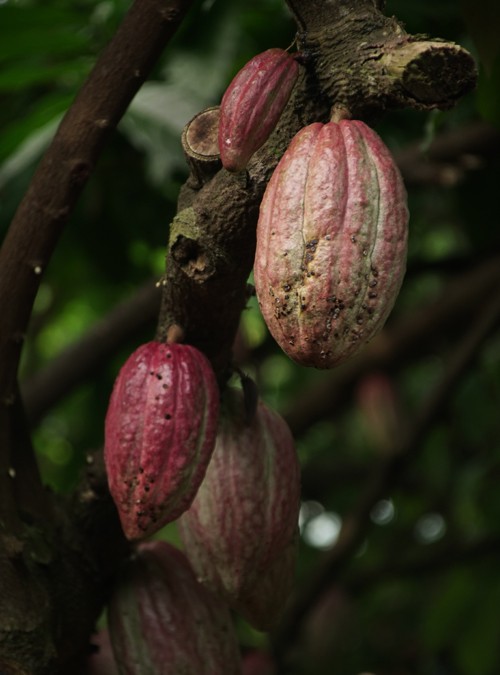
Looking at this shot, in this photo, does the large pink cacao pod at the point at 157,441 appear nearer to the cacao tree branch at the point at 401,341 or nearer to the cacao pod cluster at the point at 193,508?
the cacao pod cluster at the point at 193,508

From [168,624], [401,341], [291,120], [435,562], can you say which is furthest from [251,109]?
[435,562]

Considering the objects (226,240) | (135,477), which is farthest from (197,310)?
(135,477)

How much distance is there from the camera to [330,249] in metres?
0.72

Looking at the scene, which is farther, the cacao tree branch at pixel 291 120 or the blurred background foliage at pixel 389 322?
the blurred background foliage at pixel 389 322

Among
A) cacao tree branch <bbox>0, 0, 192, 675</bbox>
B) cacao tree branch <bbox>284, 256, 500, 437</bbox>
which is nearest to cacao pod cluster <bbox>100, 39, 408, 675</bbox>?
cacao tree branch <bbox>0, 0, 192, 675</bbox>

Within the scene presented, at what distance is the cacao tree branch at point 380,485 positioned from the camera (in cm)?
204

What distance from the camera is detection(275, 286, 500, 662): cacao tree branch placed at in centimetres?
204

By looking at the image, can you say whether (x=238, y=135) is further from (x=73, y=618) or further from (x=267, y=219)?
(x=73, y=618)

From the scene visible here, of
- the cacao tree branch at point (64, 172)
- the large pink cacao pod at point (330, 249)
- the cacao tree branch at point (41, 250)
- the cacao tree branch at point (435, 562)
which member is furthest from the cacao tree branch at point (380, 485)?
the large pink cacao pod at point (330, 249)

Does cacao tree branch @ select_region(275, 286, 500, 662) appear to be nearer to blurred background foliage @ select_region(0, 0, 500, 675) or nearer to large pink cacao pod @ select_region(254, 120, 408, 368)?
blurred background foliage @ select_region(0, 0, 500, 675)

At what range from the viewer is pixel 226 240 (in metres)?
0.91

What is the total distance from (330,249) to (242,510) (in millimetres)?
314

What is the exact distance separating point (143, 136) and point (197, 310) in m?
0.60

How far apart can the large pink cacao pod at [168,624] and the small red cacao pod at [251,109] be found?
0.47m
